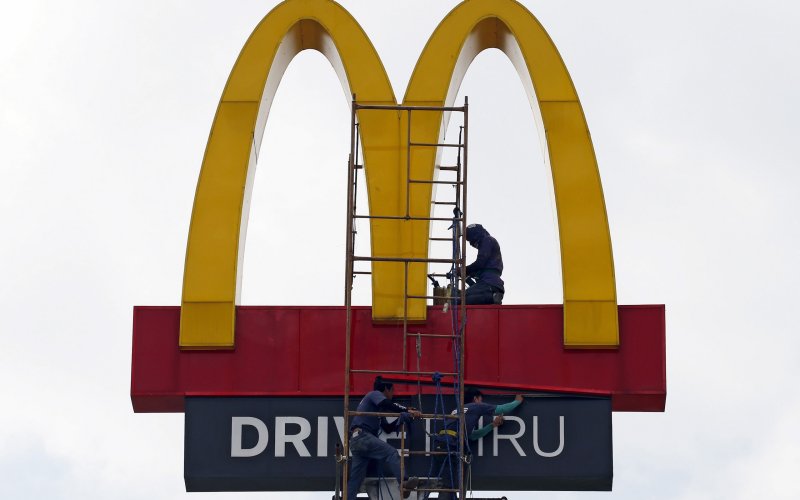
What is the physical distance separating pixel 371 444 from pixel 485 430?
5.16ft

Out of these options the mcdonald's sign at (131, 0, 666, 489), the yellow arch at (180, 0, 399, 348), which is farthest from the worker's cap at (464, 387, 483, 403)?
the yellow arch at (180, 0, 399, 348)

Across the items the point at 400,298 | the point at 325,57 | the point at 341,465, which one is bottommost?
the point at 341,465

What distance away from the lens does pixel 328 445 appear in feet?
109

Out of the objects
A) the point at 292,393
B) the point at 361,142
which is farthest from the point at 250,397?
the point at 361,142

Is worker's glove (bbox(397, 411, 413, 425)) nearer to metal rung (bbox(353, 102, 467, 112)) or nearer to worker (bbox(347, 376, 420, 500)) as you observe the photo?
worker (bbox(347, 376, 420, 500))

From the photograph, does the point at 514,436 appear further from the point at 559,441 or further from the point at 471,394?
the point at 471,394

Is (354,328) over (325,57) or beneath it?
beneath

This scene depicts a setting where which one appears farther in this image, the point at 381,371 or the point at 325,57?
the point at 325,57

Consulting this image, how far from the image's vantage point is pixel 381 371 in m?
32.7

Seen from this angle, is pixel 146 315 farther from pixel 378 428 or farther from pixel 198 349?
pixel 378 428

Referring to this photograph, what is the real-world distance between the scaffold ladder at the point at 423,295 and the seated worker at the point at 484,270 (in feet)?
1.04

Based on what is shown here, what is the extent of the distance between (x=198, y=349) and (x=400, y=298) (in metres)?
2.63

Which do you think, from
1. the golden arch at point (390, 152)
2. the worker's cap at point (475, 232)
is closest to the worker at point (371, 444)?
the golden arch at point (390, 152)

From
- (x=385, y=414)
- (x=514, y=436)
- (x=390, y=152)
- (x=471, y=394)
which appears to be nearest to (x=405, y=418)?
(x=385, y=414)
